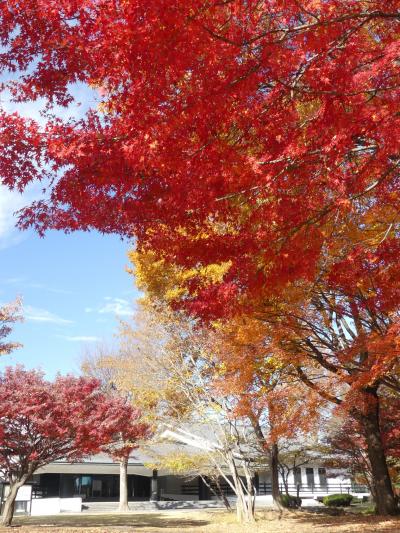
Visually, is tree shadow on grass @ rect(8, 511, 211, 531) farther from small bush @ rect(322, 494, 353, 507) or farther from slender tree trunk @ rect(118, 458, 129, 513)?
small bush @ rect(322, 494, 353, 507)

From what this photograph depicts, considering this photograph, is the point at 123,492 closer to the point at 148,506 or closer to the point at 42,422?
the point at 148,506

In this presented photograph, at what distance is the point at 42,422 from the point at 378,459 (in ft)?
39.9

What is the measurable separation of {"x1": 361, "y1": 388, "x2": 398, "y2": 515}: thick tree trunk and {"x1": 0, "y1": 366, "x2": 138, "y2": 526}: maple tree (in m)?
9.85

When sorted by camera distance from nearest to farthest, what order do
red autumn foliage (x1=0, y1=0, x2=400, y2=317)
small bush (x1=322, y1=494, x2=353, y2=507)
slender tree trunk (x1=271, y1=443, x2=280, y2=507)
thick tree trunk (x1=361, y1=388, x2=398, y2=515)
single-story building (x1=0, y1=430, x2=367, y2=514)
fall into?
red autumn foliage (x1=0, y1=0, x2=400, y2=317) → thick tree trunk (x1=361, y1=388, x2=398, y2=515) → slender tree trunk (x1=271, y1=443, x2=280, y2=507) → small bush (x1=322, y1=494, x2=353, y2=507) → single-story building (x1=0, y1=430, x2=367, y2=514)

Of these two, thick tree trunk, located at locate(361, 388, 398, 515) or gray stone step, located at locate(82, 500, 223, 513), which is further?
gray stone step, located at locate(82, 500, 223, 513)

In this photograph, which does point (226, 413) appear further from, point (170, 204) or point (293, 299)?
point (170, 204)

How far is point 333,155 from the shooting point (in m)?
6.03

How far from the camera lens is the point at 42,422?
1827 centimetres

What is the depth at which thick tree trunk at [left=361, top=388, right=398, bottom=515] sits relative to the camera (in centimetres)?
1605

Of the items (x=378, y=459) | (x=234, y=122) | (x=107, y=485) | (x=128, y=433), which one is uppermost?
(x=234, y=122)

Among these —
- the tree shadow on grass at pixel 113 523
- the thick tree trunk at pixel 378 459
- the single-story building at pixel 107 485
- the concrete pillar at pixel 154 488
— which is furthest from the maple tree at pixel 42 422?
the concrete pillar at pixel 154 488

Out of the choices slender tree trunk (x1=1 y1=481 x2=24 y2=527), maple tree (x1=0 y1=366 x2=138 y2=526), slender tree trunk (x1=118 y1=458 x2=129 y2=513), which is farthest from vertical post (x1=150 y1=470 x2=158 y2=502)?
slender tree trunk (x1=1 y1=481 x2=24 y2=527)

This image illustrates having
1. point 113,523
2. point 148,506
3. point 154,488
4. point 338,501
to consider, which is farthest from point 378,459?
point 154,488

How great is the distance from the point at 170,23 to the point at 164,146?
1.41m
